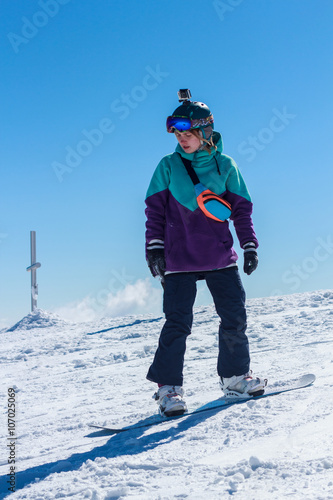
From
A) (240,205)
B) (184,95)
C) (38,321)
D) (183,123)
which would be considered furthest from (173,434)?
(38,321)

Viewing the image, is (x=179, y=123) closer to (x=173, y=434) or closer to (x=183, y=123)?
(x=183, y=123)

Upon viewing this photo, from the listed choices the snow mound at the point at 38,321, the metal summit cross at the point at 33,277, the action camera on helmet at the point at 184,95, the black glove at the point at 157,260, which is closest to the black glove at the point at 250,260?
the black glove at the point at 157,260

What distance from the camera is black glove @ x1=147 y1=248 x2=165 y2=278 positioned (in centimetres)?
309

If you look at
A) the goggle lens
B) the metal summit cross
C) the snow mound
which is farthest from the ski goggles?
the metal summit cross

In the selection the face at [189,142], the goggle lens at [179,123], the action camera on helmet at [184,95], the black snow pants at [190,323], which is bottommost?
the black snow pants at [190,323]

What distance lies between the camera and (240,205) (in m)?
3.29

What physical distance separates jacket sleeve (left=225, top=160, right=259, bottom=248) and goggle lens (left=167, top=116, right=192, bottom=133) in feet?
1.33

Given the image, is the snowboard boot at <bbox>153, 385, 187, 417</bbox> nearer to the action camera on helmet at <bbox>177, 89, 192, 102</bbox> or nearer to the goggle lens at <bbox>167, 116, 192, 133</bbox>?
the goggle lens at <bbox>167, 116, 192, 133</bbox>

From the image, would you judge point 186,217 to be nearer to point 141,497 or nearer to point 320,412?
point 320,412

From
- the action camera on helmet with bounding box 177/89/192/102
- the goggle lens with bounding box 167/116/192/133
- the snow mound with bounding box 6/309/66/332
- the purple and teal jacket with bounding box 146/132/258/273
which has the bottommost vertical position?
the snow mound with bounding box 6/309/66/332

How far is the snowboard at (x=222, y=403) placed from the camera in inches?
106

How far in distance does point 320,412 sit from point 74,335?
6759mm

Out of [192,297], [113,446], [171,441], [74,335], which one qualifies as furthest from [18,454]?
[74,335]

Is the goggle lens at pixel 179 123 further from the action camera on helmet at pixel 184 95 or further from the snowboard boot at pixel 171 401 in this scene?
the snowboard boot at pixel 171 401
